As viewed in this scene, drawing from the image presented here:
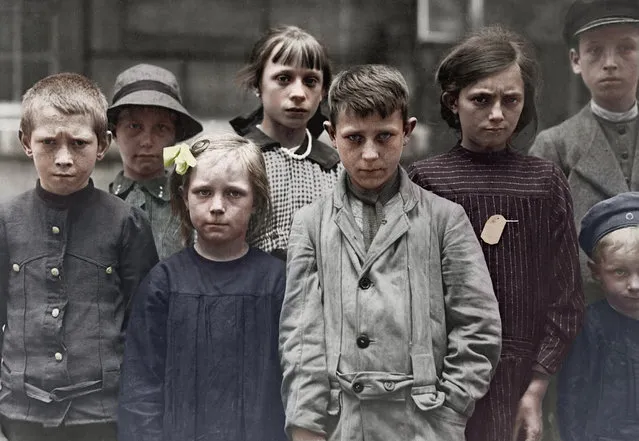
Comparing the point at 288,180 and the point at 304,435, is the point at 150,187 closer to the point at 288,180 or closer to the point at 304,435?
the point at 288,180

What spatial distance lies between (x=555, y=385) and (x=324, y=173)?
3.42 ft

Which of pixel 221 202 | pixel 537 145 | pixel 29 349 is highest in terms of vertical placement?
pixel 537 145

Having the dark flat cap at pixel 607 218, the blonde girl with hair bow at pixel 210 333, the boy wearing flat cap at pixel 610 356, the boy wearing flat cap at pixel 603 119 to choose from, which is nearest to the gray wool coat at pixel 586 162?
the boy wearing flat cap at pixel 603 119

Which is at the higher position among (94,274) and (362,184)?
(362,184)

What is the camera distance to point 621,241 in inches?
122

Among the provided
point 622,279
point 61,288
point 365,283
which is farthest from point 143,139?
point 622,279

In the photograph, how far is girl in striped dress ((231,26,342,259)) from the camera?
3.16 meters

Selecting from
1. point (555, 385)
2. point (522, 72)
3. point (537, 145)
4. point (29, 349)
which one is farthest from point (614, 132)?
point (29, 349)

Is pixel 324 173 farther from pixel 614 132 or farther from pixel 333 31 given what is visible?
pixel 333 31

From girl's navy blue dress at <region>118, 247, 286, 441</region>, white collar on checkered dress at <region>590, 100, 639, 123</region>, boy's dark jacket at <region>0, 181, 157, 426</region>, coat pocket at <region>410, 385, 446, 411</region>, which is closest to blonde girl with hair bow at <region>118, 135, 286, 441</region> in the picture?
girl's navy blue dress at <region>118, 247, 286, 441</region>

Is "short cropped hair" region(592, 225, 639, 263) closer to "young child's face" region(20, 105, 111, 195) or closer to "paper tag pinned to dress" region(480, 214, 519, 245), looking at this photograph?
"paper tag pinned to dress" region(480, 214, 519, 245)

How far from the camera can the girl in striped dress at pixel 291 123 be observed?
3.16 meters

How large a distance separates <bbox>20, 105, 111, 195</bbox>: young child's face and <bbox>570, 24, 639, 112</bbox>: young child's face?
1.82m

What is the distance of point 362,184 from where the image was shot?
109 inches
